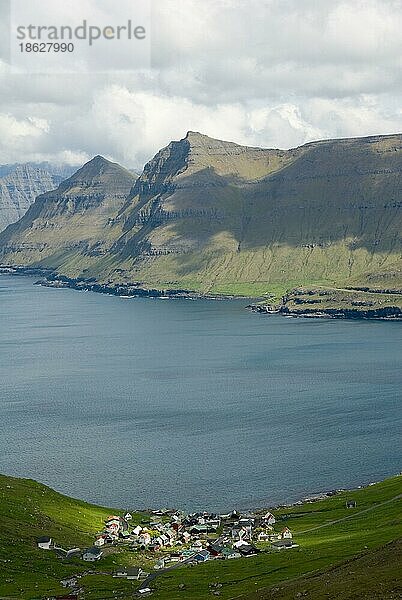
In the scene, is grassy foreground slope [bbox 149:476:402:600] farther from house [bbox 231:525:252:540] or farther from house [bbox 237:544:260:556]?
house [bbox 231:525:252:540]

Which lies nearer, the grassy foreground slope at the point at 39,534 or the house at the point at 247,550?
the grassy foreground slope at the point at 39,534

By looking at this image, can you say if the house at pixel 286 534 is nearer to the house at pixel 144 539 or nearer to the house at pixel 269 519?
the house at pixel 269 519

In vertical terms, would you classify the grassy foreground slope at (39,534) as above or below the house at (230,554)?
above

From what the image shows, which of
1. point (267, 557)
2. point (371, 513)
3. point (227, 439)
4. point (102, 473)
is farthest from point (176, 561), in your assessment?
point (227, 439)

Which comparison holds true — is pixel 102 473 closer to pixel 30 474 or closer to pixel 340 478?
pixel 30 474

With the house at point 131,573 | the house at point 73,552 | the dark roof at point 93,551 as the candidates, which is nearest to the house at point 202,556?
the house at point 131,573

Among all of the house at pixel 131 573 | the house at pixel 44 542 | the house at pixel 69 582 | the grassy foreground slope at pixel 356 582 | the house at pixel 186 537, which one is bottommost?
the house at pixel 186 537

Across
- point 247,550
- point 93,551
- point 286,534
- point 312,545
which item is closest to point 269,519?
point 286,534
